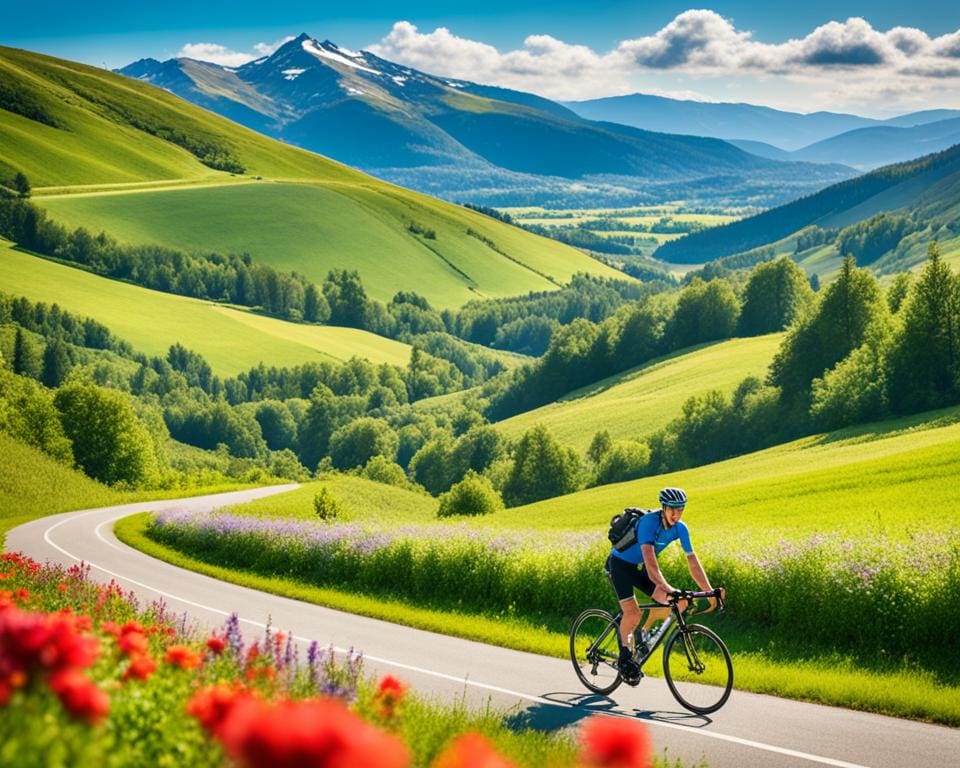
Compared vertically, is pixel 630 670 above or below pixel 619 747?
below

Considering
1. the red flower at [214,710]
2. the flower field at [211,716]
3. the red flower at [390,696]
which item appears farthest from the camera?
the red flower at [390,696]

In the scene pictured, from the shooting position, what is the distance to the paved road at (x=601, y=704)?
11938mm

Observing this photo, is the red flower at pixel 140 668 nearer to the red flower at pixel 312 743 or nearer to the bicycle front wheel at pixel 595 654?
the red flower at pixel 312 743

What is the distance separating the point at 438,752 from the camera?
29.6 feet

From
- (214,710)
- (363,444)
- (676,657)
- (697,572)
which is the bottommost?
(363,444)

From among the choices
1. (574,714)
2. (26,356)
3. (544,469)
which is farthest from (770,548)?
(26,356)

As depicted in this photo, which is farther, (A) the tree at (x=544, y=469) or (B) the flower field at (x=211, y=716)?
(A) the tree at (x=544, y=469)

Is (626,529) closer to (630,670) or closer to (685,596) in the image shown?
(685,596)

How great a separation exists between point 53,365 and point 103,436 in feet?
237

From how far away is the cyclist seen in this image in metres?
13.6

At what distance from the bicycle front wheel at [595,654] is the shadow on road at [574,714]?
0.28 metres

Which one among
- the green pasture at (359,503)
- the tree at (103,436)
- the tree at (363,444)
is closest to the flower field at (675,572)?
the green pasture at (359,503)

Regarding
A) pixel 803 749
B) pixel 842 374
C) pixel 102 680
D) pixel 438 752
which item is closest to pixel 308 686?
pixel 438 752

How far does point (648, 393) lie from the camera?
119438mm
